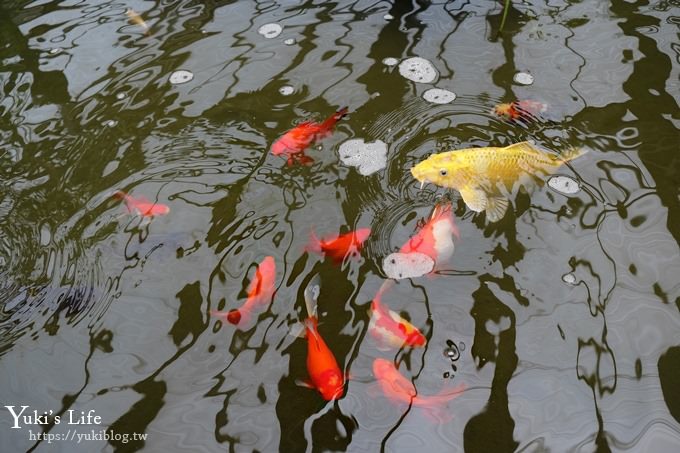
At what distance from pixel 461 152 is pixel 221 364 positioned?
160cm

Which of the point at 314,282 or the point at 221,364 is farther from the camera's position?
the point at 314,282

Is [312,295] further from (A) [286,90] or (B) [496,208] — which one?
(A) [286,90]

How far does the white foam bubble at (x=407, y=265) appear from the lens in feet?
8.33

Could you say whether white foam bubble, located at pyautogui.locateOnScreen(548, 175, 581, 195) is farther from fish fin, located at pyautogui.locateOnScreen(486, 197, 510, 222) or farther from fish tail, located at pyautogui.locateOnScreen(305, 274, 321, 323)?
fish tail, located at pyautogui.locateOnScreen(305, 274, 321, 323)

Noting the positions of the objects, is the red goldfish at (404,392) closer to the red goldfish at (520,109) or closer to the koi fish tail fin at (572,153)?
the koi fish tail fin at (572,153)

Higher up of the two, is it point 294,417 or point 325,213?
point 325,213

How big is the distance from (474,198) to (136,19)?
123 inches

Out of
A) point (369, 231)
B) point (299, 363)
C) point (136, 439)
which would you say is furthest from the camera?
point (369, 231)

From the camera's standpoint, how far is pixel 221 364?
2.33 metres

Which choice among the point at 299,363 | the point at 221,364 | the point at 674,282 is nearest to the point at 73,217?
the point at 221,364

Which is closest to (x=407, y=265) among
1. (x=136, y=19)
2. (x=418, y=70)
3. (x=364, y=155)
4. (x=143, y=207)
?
(x=364, y=155)

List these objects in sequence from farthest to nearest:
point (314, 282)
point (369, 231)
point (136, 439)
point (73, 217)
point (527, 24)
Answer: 1. point (527, 24)
2. point (73, 217)
3. point (369, 231)
4. point (314, 282)
5. point (136, 439)

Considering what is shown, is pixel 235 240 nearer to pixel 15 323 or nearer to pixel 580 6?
pixel 15 323

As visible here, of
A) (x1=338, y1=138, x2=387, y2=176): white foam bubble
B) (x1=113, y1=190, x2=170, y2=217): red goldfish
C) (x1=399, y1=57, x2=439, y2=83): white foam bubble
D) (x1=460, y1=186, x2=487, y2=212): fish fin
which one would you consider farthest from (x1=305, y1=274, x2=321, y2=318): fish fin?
(x1=399, y1=57, x2=439, y2=83): white foam bubble
